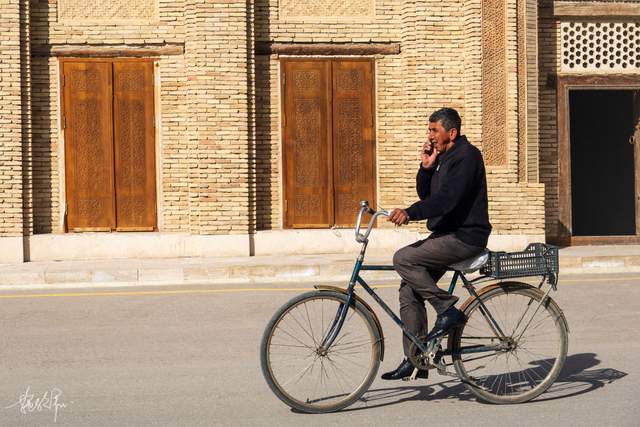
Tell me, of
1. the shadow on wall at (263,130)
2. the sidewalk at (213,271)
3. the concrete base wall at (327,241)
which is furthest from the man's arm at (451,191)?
the shadow on wall at (263,130)

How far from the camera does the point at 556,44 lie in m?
20.0

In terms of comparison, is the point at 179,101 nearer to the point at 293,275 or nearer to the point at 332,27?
the point at 332,27

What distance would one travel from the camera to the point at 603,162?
24109mm

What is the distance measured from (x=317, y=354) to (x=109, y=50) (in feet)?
43.6

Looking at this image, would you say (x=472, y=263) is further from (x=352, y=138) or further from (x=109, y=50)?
(x=109, y=50)

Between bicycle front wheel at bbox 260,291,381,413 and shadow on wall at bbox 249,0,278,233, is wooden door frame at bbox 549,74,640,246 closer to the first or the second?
shadow on wall at bbox 249,0,278,233

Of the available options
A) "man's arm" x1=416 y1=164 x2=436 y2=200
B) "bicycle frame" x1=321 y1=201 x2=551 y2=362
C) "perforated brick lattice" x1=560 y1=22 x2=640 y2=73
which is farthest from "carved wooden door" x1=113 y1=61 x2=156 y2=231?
"bicycle frame" x1=321 y1=201 x2=551 y2=362

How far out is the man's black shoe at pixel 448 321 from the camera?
6.48m

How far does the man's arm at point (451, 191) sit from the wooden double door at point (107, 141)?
42.5ft

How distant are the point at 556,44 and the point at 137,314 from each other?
11.4 metres

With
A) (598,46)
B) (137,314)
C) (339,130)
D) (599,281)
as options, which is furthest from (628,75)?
(137,314)

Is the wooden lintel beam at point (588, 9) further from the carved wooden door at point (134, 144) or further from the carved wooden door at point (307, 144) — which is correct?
the carved wooden door at point (134, 144)

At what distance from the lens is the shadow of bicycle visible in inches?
271

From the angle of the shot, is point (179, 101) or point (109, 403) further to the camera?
point (179, 101)
